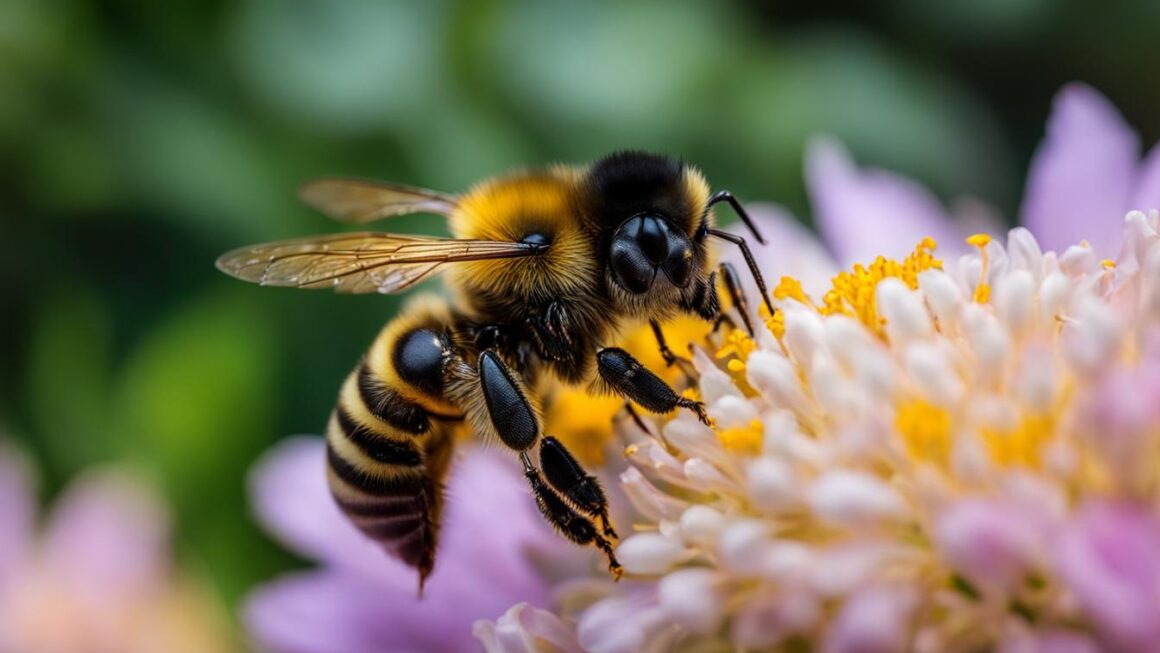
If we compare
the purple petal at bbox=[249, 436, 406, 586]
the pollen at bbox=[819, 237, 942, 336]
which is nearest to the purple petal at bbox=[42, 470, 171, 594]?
the purple petal at bbox=[249, 436, 406, 586]

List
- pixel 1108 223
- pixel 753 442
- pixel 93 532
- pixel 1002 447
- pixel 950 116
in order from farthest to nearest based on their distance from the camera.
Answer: pixel 950 116 → pixel 93 532 → pixel 1108 223 → pixel 753 442 → pixel 1002 447

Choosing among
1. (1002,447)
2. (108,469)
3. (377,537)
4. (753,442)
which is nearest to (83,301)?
(108,469)

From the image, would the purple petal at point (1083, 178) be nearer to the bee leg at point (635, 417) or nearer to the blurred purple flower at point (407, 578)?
the bee leg at point (635, 417)

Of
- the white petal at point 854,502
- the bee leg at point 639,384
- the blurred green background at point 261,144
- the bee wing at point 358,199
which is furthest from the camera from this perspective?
the blurred green background at point 261,144

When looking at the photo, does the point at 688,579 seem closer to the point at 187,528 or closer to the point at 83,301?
the point at 187,528

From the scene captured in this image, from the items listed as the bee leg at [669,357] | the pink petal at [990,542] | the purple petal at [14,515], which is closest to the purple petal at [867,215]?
the bee leg at [669,357]

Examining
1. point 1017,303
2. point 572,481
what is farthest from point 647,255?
point 1017,303

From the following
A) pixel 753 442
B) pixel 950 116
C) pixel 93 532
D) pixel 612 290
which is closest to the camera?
pixel 753 442
